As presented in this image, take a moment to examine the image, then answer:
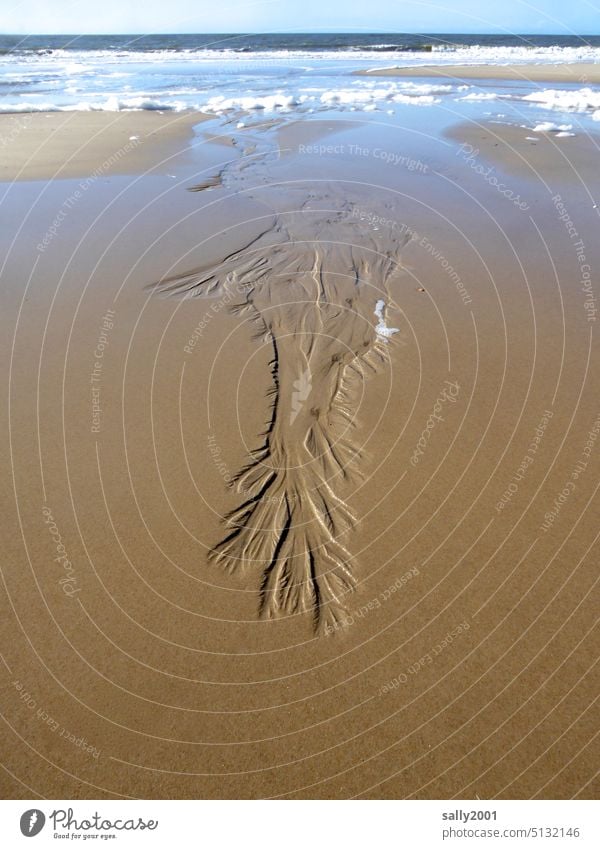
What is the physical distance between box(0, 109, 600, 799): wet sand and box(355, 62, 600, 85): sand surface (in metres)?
24.2

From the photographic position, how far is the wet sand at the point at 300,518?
3102mm

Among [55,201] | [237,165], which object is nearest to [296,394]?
[55,201]

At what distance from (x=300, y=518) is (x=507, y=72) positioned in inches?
1336

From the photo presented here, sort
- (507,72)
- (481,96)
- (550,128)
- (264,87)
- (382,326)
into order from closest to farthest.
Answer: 1. (382,326)
2. (550,128)
3. (481,96)
4. (264,87)
5. (507,72)

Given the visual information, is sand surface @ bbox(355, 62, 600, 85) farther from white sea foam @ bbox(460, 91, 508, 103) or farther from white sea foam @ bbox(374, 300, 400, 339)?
white sea foam @ bbox(374, 300, 400, 339)

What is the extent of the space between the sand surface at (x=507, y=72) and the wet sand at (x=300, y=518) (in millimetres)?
24226

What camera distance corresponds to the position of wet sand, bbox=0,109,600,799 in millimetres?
3102

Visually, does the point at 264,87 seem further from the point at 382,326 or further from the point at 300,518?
the point at 300,518

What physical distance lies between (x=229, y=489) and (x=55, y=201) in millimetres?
8931

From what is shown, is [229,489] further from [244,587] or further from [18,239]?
[18,239]

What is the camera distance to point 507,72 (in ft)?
95.1

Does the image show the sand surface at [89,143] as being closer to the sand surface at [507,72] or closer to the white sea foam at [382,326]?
the white sea foam at [382,326]

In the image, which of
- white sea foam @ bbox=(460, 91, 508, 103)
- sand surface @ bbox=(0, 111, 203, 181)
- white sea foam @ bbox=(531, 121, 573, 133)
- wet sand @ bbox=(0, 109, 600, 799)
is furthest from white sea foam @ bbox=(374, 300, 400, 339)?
white sea foam @ bbox=(460, 91, 508, 103)

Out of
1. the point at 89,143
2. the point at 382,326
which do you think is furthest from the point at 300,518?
the point at 89,143
